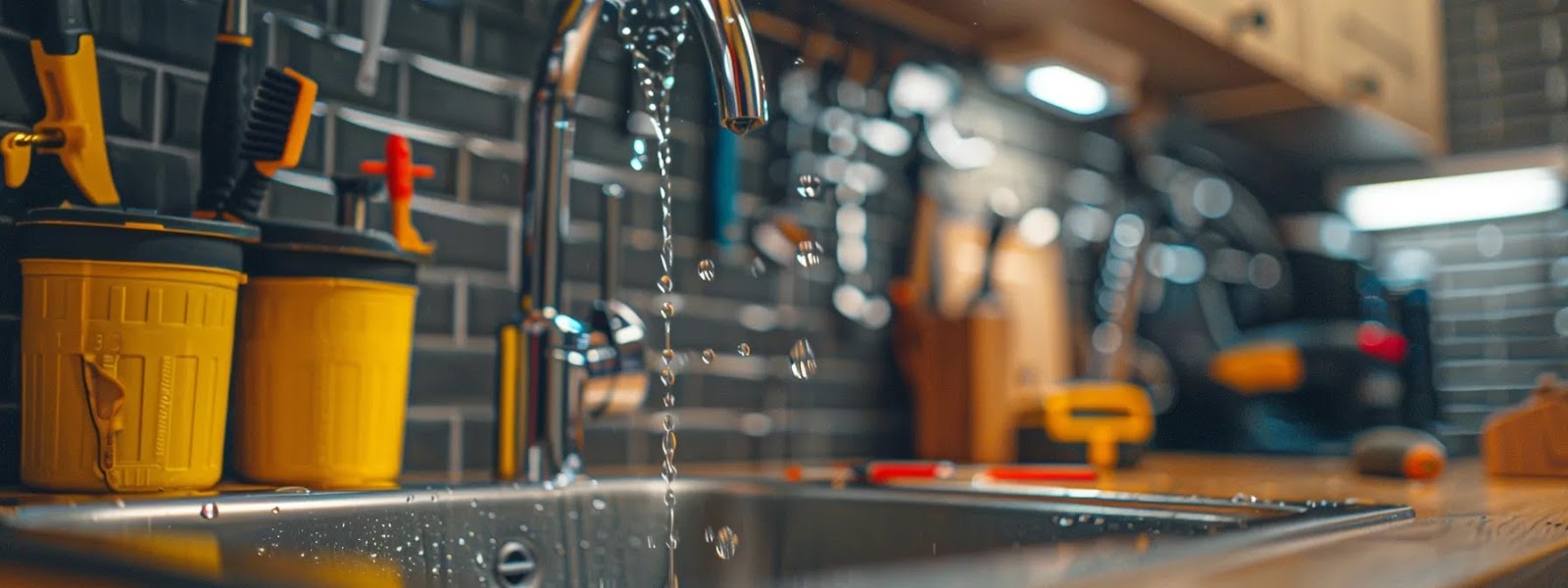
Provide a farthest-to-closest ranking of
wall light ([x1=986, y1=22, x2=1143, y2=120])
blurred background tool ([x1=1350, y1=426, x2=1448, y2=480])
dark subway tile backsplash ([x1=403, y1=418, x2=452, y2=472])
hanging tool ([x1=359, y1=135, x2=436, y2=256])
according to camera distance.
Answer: wall light ([x1=986, y1=22, x2=1143, y2=120]) → blurred background tool ([x1=1350, y1=426, x2=1448, y2=480]) → dark subway tile backsplash ([x1=403, y1=418, x2=452, y2=472]) → hanging tool ([x1=359, y1=135, x2=436, y2=256])

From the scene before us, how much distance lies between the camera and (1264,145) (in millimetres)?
2436

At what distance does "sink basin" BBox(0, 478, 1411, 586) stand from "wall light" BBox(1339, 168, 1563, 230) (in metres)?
1.76

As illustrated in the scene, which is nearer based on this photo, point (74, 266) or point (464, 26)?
point (74, 266)

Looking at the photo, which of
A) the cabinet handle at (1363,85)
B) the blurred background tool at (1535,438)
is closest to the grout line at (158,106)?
the blurred background tool at (1535,438)

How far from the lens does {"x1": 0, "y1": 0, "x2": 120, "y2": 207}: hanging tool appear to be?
0.78 m

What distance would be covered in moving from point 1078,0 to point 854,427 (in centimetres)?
56

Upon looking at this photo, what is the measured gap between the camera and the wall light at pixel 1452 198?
2396 millimetres

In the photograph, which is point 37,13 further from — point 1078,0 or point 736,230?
point 1078,0

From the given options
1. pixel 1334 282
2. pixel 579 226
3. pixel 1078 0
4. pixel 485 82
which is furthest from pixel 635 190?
pixel 1334 282

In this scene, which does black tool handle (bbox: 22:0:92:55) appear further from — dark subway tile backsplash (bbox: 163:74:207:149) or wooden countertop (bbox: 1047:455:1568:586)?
wooden countertop (bbox: 1047:455:1568:586)

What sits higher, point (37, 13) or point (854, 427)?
point (37, 13)

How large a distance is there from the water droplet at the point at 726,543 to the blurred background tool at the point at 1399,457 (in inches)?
29.2

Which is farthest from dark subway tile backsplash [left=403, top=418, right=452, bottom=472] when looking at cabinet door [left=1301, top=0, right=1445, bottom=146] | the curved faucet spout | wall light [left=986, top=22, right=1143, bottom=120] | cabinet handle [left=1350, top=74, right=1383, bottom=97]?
cabinet handle [left=1350, top=74, right=1383, bottom=97]

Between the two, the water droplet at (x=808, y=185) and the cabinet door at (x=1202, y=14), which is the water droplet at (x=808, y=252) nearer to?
the water droplet at (x=808, y=185)
